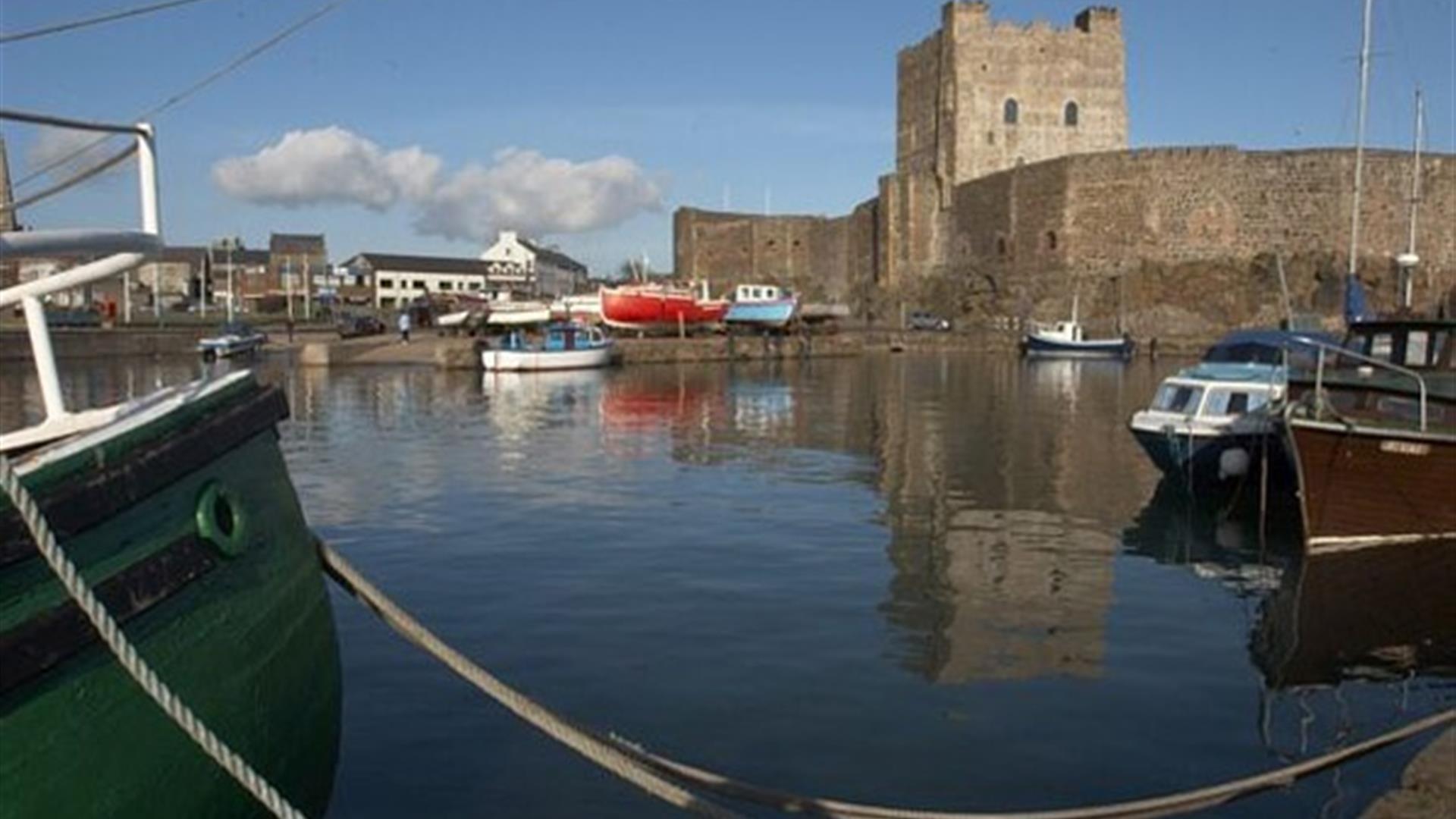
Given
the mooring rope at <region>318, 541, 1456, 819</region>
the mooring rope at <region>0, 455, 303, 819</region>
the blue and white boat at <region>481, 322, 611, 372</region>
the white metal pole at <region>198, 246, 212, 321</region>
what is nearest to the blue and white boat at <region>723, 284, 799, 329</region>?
the blue and white boat at <region>481, 322, 611, 372</region>

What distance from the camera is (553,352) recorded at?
4475 cm

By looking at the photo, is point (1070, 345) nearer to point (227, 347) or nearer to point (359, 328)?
point (359, 328)

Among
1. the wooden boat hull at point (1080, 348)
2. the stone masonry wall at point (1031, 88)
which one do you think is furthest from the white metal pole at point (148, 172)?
the stone masonry wall at point (1031, 88)

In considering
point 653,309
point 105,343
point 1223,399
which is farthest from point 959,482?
point 105,343

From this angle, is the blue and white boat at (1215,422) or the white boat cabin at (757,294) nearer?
the blue and white boat at (1215,422)

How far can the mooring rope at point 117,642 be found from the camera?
12.4 ft

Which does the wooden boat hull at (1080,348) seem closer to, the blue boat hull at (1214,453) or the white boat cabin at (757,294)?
the white boat cabin at (757,294)

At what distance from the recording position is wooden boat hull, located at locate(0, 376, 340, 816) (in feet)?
12.8

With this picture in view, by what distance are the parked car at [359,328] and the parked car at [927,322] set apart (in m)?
26.8

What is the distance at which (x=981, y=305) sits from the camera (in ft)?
232

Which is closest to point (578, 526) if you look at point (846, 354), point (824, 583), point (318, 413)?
point (824, 583)

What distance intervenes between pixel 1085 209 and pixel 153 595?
64194 millimetres

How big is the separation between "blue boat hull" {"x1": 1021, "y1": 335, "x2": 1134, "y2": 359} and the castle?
5.94 metres

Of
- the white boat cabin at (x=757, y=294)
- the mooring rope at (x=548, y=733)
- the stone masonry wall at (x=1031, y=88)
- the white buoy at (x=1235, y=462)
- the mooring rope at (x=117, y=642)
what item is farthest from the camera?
the stone masonry wall at (x=1031, y=88)
